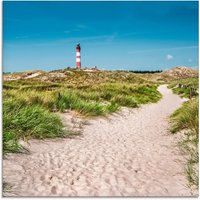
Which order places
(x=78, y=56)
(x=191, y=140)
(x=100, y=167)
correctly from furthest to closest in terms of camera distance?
(x=78, y=56), (x=191, y=140), (x=100, y=167)

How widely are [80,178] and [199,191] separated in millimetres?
1888

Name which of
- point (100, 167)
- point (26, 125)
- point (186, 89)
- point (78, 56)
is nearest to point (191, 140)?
point (100, 167)

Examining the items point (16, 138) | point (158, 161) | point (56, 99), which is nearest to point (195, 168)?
point (158, 161)

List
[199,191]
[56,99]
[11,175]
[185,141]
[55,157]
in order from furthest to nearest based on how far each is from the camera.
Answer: [56,99]
[185,141]
[55,157]
[11,175]
[199,191]

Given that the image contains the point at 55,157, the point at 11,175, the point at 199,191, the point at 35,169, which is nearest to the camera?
the point at 199,191

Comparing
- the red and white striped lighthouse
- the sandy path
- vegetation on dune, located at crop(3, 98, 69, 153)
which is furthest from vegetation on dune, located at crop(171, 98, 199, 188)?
the red and white striped lighthouse

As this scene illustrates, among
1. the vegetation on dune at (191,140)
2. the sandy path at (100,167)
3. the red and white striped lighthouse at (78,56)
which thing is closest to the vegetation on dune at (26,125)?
the sandy path at (100,167)

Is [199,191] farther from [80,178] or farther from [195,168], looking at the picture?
[80,178]

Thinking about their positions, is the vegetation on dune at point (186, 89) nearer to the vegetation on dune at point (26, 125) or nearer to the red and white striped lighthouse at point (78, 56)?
the vegetation on dune at point (26, 125)

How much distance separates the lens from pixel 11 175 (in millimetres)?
5402

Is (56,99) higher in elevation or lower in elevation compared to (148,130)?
higher

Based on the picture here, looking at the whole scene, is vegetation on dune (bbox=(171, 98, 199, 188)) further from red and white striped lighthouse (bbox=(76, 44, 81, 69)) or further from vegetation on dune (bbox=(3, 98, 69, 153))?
red and white striped lighthouse (bbox=(76, 44, 81, 69))

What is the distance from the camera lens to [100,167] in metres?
6.16

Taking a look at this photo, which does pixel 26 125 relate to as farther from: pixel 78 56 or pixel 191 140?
pixel 78 56
